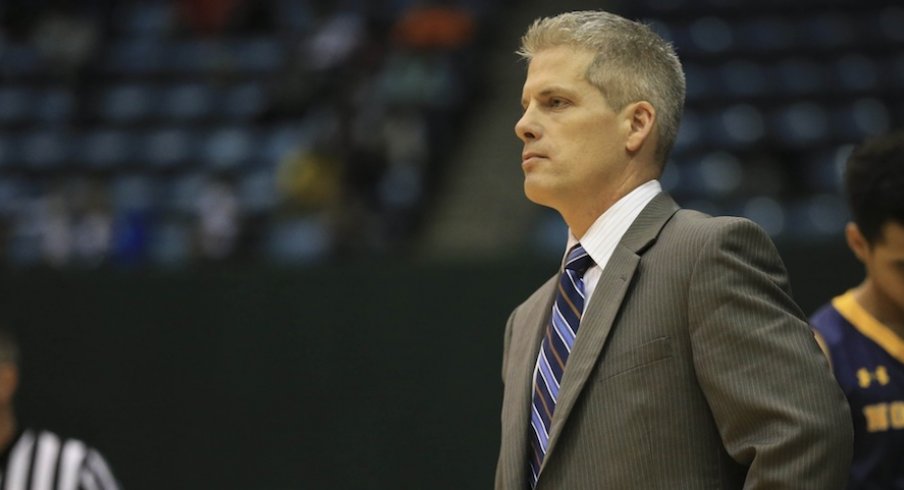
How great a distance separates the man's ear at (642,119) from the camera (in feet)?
7.61

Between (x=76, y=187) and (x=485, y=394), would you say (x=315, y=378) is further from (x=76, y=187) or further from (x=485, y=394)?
(x=76, y=187)

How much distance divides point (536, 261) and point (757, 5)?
464cm

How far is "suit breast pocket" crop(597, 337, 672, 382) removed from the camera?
2.13 m

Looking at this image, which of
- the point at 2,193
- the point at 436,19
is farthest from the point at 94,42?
the point at 436,19

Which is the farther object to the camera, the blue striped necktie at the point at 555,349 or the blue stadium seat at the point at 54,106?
the blue stadium seat at the point at 54,106

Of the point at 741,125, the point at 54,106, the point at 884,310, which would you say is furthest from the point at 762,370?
the point at 54,106

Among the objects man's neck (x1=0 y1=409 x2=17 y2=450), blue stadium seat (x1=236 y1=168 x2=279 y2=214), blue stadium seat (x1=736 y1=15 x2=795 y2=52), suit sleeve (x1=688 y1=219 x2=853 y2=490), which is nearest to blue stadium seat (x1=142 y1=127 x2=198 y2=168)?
blue stadium seat (x1=236 y1=168 x2=279 y2=214)

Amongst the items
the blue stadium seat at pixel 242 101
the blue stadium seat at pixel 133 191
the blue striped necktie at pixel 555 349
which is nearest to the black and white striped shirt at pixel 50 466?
the blue striped necktie at pixel 555 349

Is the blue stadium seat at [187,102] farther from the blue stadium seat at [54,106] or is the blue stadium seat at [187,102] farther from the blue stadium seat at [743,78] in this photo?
the blue stadium seat at [743,78]

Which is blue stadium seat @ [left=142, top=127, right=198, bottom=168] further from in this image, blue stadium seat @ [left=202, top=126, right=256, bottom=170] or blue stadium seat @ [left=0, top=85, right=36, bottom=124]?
blue stadium seat @ [left=0, top=85, right=36, bottom=124]

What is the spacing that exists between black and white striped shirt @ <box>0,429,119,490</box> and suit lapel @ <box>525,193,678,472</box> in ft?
7.89

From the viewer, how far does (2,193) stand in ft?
31.6

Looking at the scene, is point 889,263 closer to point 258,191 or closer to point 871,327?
point 871,327

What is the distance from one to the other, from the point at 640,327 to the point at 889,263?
942 millimetres
